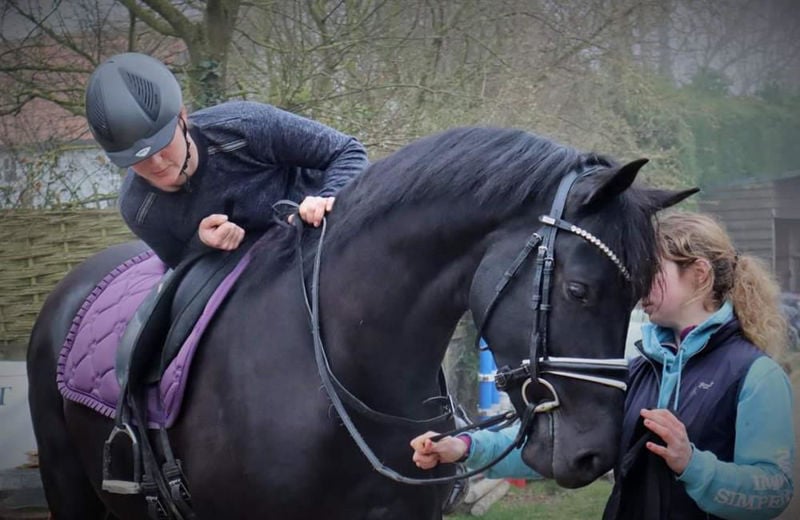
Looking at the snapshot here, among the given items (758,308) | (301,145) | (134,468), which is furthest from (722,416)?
(134,468)

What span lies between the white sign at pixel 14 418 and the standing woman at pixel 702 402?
13.2 ft

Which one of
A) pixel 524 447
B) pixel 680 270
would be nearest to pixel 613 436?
pixel 524 447

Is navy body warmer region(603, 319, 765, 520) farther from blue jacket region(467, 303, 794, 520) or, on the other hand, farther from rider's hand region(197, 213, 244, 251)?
rider's hand region(197, 213, 244, 251)

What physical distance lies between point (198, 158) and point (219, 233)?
263mm

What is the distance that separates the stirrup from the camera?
2.74 m

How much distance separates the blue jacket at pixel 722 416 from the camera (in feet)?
7.09

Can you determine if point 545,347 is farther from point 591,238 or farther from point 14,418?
point 14,418

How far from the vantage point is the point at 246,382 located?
2461mm

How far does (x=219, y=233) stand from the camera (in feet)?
8.85

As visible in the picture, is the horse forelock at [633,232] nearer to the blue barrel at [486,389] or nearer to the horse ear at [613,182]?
the horse ear at [613,182]

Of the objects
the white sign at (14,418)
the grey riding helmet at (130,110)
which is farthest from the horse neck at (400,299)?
the white sign at (14,418)

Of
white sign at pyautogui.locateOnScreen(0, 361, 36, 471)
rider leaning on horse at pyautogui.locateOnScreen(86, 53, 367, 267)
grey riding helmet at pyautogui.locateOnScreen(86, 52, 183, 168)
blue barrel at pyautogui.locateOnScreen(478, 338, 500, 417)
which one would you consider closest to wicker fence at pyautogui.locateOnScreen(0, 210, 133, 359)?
white sign at pyautogui.locateOnScreen(0, 361, 36, 471)

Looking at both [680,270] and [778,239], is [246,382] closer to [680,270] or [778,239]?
[680,270]

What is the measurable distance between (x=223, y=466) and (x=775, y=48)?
21.2ft
